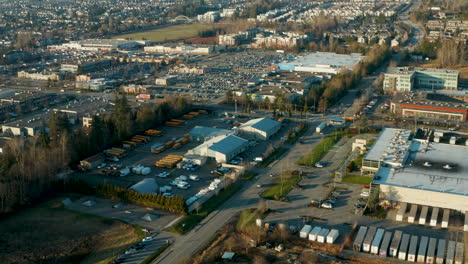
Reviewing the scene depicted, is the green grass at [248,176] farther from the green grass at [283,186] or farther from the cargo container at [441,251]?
the cargo container at [441,251]

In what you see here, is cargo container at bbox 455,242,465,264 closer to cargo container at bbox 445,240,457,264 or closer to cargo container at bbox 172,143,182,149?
cargo container at bbox 445,240,457,264

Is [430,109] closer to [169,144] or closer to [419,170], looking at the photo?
[419,170]

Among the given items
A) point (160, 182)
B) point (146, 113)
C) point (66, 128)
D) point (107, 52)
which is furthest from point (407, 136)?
point (107, 52)

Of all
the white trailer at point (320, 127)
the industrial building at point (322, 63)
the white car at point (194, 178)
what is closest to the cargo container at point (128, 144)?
the white car at point (194, 178)

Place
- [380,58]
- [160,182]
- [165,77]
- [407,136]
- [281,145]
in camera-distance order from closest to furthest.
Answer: [160,182] < [407,136] < [281,145] < [165,77] < [380,58]

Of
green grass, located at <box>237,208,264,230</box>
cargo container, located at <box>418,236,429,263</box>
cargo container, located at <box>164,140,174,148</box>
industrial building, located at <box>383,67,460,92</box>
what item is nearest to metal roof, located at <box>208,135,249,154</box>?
cargo container, located at <box>164,140,174,148</box>

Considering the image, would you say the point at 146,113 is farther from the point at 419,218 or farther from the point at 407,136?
the point at 419,218

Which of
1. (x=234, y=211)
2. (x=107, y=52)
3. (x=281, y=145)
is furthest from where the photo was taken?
(x=107, y=52)
